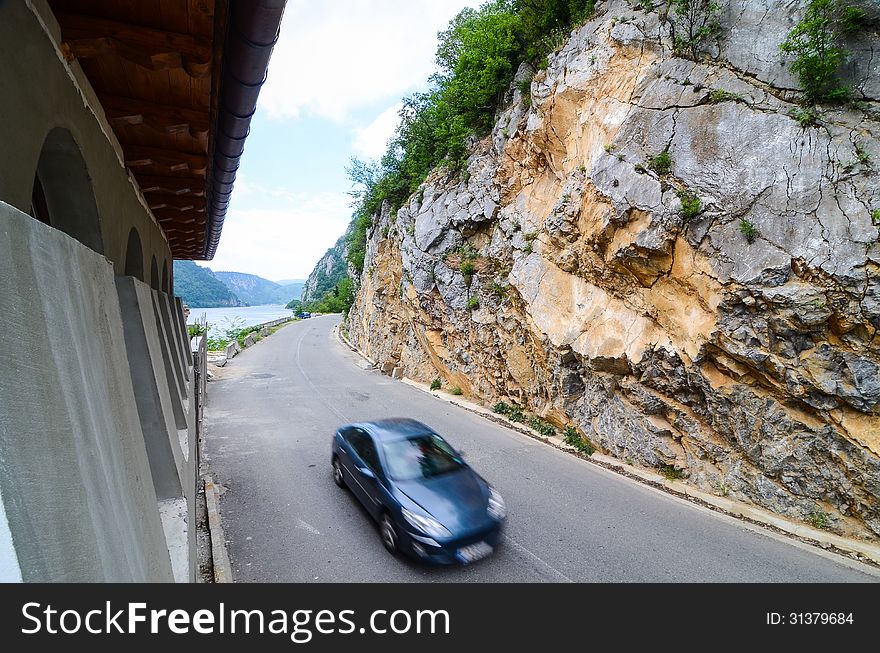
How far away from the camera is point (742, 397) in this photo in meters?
7.21

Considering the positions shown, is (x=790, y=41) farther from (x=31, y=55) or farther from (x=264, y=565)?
(x=264, y=565)

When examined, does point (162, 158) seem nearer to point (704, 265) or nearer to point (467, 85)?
point (704, 265)

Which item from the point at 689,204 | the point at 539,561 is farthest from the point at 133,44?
the point at 689,204

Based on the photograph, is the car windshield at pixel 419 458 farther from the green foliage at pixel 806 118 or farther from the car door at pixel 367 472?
the green foliage at pixel 806 118

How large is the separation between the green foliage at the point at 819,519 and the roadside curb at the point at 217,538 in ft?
27.7

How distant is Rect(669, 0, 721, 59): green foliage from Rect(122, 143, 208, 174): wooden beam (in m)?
9.81

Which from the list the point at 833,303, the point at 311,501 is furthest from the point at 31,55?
the point at 833,303

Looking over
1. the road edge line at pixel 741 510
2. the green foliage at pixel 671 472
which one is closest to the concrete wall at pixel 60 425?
the road edge line at pixel 741 510

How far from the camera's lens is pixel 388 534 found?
18.7ft

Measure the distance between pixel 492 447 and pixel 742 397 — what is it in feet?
17.0

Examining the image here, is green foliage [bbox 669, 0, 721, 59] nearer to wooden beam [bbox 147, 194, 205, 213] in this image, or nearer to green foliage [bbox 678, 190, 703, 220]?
green foliage [bbox 678, 190, 703, 220]

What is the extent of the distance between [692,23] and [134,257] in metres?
11.5

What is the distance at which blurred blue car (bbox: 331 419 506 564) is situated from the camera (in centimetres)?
519

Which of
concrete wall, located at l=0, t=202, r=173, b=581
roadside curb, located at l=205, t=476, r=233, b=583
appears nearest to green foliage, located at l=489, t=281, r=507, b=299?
roadside curb, located at l=205, t=476, r=233, b=583
